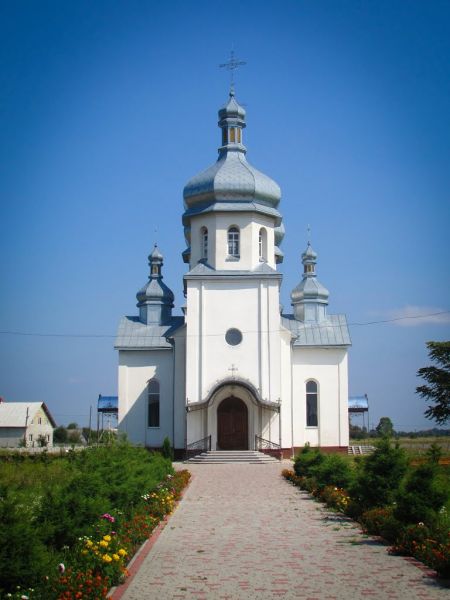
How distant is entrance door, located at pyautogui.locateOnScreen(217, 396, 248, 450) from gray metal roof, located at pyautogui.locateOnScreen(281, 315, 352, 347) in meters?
4.29

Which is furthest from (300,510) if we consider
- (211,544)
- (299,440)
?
(299,440)

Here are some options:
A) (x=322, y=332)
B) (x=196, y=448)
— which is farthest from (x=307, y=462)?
(x=322, y=332)

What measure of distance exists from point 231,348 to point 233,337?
0.52 meters

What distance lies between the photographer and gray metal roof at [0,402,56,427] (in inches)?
2205

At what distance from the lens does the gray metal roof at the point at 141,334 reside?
1393 inches

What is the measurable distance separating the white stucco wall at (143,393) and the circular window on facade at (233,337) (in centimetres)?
402

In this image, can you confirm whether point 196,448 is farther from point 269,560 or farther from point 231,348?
point 269,560

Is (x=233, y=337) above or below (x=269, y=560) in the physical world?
above

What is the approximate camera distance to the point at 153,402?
115 ft

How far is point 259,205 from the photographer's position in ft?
110

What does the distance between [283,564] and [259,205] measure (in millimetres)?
24633

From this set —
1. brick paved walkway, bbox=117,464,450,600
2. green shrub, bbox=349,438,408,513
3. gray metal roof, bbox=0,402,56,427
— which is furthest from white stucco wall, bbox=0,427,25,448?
green shrub, bbox=349,438,408,513

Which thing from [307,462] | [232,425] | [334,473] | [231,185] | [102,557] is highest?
[231,185]

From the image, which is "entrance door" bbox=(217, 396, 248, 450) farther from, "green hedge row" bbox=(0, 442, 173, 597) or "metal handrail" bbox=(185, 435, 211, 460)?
"green hedge row" bbox=(0, 442, 173, 597)
